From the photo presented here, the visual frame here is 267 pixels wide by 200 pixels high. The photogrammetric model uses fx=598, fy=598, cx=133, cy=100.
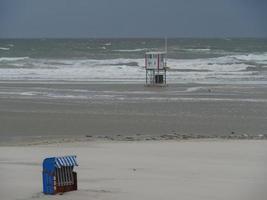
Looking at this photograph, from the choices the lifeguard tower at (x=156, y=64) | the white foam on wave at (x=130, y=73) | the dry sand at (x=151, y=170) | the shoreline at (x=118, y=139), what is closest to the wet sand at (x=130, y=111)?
the shoreline at (x=118, y=139)

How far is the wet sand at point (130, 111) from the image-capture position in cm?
1280

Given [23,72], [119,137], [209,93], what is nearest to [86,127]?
[119,137]

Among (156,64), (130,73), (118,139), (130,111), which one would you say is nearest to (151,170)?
(118,139)

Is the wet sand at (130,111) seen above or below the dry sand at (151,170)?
below

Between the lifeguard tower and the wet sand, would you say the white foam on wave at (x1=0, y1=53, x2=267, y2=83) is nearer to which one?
the lifeguard tower

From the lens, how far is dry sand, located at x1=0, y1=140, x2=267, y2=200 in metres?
6.67

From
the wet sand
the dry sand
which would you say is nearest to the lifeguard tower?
the wet sand

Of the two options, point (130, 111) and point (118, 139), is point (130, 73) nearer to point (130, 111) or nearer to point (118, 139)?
point (130, 111)

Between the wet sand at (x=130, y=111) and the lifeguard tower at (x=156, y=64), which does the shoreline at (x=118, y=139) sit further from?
the lifeguard tower at (x=156, y=64)

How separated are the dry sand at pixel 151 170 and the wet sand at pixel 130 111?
2027 millimetres

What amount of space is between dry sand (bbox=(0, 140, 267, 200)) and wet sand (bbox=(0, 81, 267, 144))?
2.03 meters

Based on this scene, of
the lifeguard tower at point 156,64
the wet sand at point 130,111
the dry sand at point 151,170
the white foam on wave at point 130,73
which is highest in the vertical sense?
the lifeguard tower at point 156,64

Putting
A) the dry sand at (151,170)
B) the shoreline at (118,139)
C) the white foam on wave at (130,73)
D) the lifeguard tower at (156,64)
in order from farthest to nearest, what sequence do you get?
the white foam on wave at (130,73) → the lifeguard tower at (156,64) → the shoreline at (118,139) → the dry sand at (151,170)

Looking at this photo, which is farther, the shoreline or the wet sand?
the wet sand
